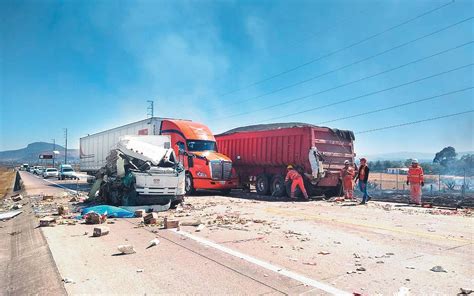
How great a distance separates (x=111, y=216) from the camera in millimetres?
9203

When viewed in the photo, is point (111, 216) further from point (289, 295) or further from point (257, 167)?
point (257, 167)

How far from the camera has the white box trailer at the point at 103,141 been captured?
1896 centimetres

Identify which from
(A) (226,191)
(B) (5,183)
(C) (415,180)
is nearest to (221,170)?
(A) (226,191)

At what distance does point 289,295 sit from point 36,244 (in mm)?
4689

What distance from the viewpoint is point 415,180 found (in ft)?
43.6

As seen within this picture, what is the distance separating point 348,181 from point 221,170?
215 inches

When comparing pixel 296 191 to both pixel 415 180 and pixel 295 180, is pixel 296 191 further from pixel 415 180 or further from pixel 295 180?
pixel 415 180

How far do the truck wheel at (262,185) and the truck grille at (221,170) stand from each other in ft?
5.54

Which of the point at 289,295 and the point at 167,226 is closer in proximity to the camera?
the point at 289,295

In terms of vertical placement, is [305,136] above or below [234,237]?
above

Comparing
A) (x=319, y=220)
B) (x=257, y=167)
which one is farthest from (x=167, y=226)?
(x=257, y=167)

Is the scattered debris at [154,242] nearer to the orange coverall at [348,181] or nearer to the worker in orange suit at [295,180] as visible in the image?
the worker in orange suit at [295,180]

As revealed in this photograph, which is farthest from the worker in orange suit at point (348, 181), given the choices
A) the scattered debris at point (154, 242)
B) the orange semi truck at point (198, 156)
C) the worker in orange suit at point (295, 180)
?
the scattered debris at point (154, 242)

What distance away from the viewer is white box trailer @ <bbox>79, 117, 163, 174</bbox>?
18956 mm
